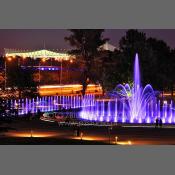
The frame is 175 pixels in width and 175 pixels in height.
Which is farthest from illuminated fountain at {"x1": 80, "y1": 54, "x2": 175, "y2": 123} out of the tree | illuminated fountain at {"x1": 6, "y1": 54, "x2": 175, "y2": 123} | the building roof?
the building roof

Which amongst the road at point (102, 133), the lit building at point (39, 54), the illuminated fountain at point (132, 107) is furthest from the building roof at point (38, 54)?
the road at point (102, 133)

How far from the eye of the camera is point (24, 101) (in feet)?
202

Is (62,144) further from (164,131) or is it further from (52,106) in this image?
(52,106)

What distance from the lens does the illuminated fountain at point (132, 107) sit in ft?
144

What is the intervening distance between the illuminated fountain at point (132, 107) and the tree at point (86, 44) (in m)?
4.33

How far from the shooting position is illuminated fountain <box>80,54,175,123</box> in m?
44.0

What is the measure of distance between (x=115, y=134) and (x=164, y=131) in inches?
118

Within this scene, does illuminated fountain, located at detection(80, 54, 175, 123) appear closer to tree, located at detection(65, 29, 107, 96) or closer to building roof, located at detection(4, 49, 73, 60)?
tree, located at detection(65, 29, 107, 96)

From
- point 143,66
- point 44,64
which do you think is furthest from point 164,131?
point 44,64

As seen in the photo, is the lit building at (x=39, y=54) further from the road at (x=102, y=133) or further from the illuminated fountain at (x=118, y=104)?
the road at (x=102, y=133)

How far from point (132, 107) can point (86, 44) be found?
23.2 m

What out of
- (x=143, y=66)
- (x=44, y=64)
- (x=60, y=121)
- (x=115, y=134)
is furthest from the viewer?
Result: (x=44, y=64)

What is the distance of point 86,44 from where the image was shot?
69438 millimetres

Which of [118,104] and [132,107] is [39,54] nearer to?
[118,104]
